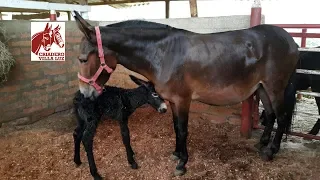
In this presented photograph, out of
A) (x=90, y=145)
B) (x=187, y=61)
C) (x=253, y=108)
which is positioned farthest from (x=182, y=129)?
(x=253, y=108)

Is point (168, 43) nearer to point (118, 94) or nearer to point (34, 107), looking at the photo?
point (118, 94)

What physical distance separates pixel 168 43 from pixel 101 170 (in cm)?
187

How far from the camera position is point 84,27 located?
115 inches

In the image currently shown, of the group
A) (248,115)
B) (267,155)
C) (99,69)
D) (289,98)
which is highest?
(99,69)

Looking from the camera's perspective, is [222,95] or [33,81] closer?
[222,95]

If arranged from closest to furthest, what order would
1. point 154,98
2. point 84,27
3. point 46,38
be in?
point 84,27 < point 154,98 < point 46,38

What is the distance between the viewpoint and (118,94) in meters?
3.75

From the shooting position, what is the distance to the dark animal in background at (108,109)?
336 cm

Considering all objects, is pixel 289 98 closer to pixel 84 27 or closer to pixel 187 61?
pixel 187 61

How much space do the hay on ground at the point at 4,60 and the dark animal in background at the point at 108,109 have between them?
154cm

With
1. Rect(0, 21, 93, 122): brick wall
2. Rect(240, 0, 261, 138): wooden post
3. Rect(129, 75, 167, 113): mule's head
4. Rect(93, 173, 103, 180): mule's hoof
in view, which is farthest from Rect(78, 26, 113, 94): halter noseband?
Rect(240, 0, 261, 138): wooden post

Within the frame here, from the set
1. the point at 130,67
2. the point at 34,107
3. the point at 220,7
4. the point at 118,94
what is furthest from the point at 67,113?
the point at 220,7

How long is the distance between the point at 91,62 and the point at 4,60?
1974mm

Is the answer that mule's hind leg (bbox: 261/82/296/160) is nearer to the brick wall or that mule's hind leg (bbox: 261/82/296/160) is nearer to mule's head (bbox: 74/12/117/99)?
mule's head (bbox: 74/12/117/99)
